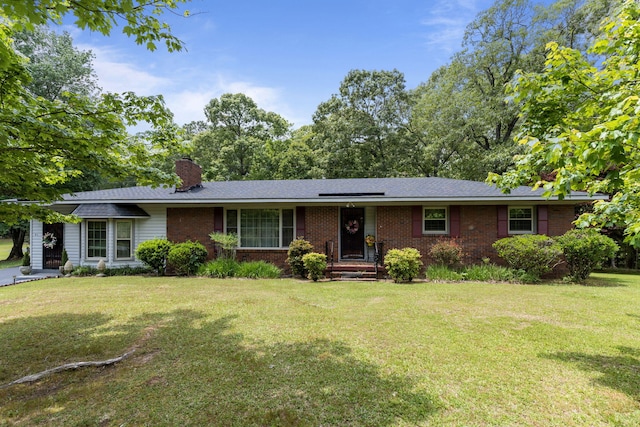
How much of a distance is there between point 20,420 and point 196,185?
37.7 feet

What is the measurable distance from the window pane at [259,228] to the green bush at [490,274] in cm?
708

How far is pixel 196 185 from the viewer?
535 inches

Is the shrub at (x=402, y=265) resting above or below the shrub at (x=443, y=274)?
above

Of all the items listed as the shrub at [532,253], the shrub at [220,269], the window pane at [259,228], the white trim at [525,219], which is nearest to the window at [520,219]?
the white trim at [525,219]

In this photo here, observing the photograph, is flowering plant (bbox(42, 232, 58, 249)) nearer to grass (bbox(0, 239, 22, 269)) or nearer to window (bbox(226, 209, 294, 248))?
grass (bbox(0, 239, 22, 269))

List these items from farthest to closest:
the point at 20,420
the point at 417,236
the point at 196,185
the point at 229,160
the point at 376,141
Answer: the point at 229,160, the point at 376,141, the point at 196,185, the point at 417,236, the point at 20,420

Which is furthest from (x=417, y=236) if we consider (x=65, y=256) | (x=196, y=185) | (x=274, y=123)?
(x=274, y=123)

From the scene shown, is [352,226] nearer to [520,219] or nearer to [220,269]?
[220,269]

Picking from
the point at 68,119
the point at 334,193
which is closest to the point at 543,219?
the point at 334,193

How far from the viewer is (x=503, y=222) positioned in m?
10.9

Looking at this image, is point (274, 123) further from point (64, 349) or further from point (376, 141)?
→ point (64, 349)

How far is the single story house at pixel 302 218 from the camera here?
10875 mm

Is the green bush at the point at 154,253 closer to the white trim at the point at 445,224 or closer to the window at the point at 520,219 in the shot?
the white trim at the point at 445,224

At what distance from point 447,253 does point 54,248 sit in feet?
51.5
